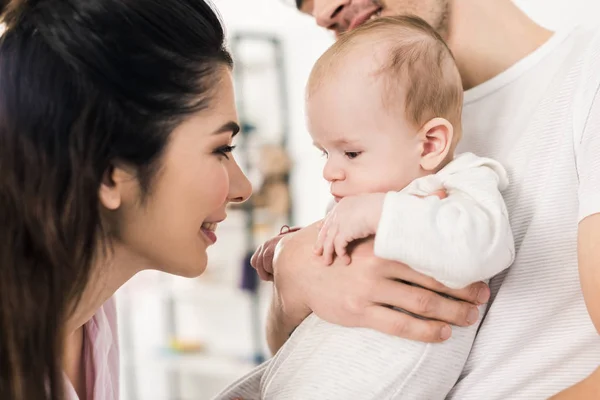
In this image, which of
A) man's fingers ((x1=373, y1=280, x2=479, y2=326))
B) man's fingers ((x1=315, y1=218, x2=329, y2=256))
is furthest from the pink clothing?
man's fingers ((x1=373, y1=280, x2=479, y2=326))

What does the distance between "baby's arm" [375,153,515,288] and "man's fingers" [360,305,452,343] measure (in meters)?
0.10

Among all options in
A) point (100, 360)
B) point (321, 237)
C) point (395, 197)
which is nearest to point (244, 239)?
point (100, 360)

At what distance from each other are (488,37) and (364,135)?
43 centimetres

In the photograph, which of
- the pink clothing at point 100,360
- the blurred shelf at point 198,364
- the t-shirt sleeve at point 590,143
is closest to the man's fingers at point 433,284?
the t-shirt sleeve at point 590,143

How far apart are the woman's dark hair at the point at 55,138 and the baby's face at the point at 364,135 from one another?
13.0 inches

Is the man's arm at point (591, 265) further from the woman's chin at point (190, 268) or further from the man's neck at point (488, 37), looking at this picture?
the woman's chin at point (190, 268)

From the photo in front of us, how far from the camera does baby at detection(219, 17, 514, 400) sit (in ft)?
3.47

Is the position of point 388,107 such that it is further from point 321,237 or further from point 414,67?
point 321,237

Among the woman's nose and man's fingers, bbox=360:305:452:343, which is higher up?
the woman's nose

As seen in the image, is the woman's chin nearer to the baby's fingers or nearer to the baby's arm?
the baby's fingers

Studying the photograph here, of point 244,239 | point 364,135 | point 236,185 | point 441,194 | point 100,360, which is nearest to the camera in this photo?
point 441,194

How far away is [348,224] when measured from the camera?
1.16 metres

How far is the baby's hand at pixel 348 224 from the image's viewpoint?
1124mm

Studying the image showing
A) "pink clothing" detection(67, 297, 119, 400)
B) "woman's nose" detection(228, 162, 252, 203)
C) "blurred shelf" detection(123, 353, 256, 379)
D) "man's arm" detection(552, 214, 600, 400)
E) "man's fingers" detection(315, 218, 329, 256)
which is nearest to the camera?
"man's arm" detection(552, 214, 600, 400)
